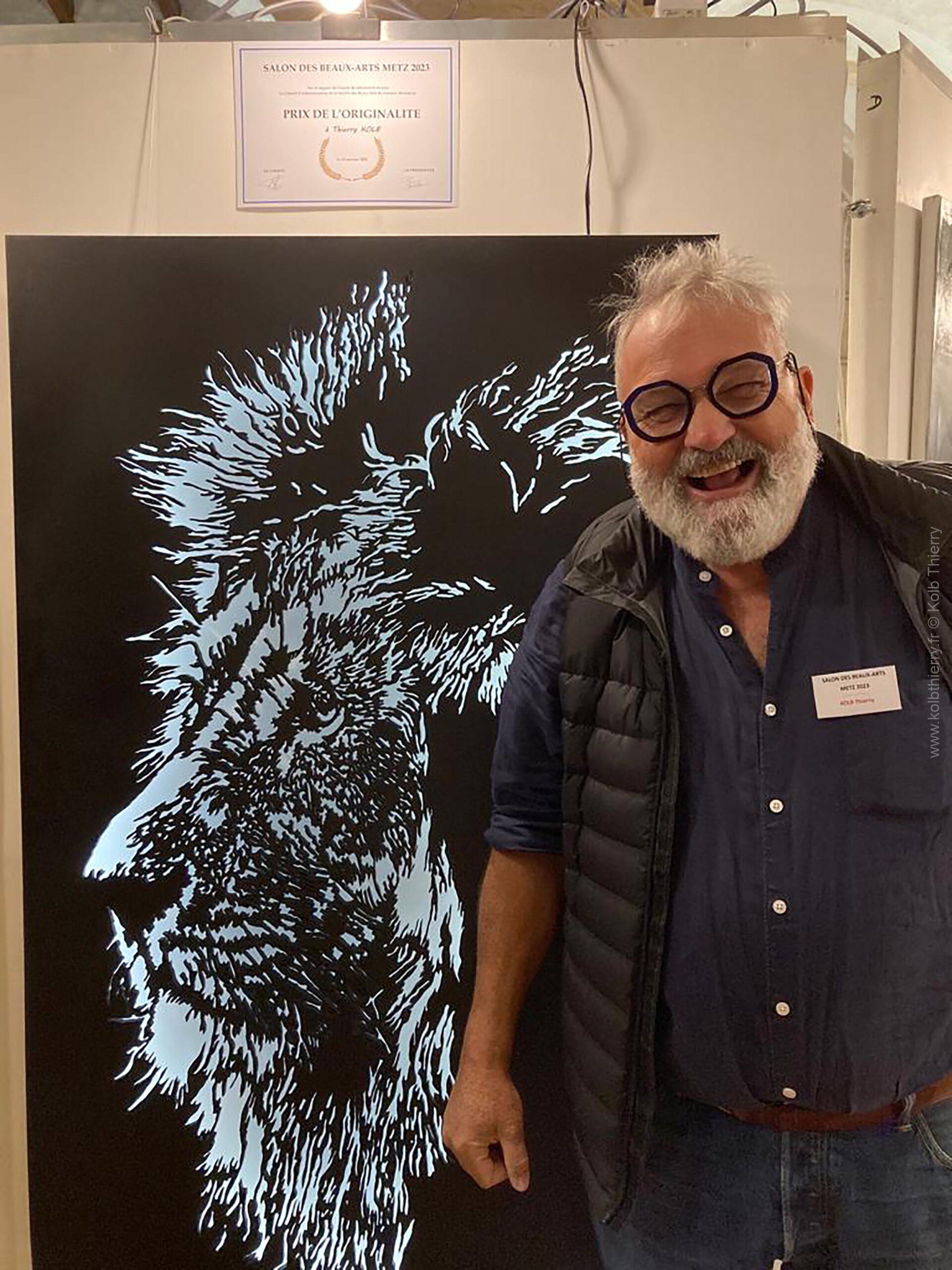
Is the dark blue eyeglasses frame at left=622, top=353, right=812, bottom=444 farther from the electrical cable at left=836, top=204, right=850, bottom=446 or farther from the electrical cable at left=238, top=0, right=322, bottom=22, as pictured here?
the electrical cable at left=238, top=0, right=322, bottom=22

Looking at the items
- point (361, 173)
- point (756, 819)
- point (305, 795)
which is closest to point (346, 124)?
point (361, 173)

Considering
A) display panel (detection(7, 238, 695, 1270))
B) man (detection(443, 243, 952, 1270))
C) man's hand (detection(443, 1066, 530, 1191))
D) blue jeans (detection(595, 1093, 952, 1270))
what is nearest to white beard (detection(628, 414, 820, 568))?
man (detection(443, 243, 952, 1270))

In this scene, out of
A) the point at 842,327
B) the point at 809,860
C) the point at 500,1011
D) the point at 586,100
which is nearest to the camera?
the point at 809,860

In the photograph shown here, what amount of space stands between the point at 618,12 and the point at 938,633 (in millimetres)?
1158

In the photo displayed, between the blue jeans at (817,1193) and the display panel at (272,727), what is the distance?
1.18ft

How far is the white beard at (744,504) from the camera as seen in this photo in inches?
38.3

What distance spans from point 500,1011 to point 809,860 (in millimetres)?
507

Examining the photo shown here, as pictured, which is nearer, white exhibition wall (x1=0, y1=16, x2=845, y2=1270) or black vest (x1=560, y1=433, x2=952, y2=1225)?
black vest (x1=560, y1=433, x2=952, y2=1225)

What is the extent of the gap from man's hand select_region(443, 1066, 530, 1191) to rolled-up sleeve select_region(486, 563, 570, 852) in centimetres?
33

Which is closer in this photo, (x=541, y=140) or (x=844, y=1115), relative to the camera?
(x=844, y=1115)

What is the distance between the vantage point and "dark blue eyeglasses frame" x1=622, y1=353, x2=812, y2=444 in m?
0.98

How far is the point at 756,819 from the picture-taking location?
95cm

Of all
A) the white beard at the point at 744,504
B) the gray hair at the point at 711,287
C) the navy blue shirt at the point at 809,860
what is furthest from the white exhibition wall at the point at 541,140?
the navy blue shirt at the point at 809,860

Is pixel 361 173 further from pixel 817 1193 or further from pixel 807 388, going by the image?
pixel 817 1193
